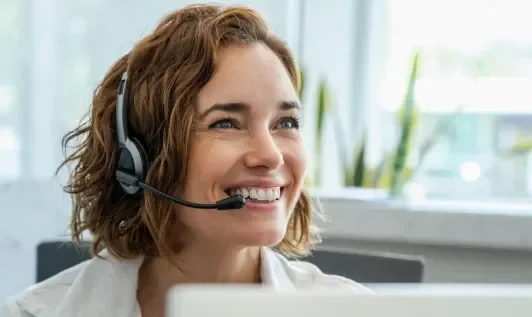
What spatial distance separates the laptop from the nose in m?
0.53

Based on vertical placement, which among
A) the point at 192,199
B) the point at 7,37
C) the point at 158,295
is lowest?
the point at 158,295

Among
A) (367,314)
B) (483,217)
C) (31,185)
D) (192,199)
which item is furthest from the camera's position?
(31,185)

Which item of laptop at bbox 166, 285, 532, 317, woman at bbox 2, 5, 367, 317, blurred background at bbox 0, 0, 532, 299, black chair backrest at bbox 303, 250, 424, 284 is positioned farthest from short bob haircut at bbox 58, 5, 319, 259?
blurred background at bbox 0, 0, 532, 299

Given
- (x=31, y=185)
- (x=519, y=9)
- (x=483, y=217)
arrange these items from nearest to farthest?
(x=483, y=217)
(x=31, y=185)
(x=519, y=9)

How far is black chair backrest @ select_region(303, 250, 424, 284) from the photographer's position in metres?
1.16

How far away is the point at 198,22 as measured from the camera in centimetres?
101

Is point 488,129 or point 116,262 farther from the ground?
point 488,129

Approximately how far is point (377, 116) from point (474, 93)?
0.28m

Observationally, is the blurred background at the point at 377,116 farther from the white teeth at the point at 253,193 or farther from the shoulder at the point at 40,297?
the white teeth at the point at 253,193

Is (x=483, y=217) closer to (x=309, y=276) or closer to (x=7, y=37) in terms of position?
(x=309, y=276)

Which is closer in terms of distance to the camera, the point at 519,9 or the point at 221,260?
the point at 221,260

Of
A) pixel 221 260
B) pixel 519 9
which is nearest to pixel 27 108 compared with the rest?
pixel 221 260

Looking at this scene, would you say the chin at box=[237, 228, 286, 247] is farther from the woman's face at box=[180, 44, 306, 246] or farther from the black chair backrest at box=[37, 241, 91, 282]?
the black chair backrest at box=[37, 241, 91, 282]

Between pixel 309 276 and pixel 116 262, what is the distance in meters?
0.31
